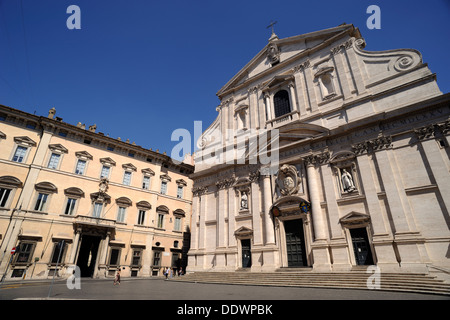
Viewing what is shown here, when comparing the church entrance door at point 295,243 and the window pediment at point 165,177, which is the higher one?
the window pediment at point 165,177

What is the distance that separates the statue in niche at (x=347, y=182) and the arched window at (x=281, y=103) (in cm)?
828

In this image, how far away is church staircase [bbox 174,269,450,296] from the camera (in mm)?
10664

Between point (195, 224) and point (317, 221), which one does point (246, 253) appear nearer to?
point (195, 224)

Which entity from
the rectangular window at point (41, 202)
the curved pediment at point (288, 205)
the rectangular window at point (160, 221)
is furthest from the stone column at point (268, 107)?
the rectangular window at point (41, 202)

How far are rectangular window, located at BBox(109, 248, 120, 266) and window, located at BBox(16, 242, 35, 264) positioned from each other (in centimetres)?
662

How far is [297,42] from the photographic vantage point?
75.8 feet

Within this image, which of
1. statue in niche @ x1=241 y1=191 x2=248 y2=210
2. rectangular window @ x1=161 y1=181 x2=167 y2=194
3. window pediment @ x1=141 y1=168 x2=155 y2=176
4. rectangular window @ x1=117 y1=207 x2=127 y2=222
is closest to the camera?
statue in niche @ x1=241 y1=191 x2=248 y2=210

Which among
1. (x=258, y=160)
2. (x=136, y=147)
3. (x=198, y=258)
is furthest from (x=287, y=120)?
(x=136, y=147)

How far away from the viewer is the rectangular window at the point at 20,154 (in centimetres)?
2187

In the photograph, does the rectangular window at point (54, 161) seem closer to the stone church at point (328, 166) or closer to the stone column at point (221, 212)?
the stone church at point (328, 166)

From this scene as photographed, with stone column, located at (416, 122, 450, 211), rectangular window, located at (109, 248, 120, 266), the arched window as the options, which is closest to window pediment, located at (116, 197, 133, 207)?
rectangular window, located at (109, 248, 120, 266)

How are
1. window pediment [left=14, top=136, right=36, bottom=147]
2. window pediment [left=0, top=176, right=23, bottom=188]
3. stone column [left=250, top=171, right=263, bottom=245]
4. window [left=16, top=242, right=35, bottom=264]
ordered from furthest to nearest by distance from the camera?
window pediment [left=14, top=136, right=36, bottom=147], window pediment [left=0, top=176, right=23, bottom=188], window [left=16, top=242, right=35, bottom=264], stone column [left=250, top=171, right=263, bottom=245]

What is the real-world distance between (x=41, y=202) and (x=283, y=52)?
27329mm

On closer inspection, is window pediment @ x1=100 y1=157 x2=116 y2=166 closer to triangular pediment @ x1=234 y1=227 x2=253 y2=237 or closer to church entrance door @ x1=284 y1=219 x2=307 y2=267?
triangular pediment @ x1=234 y1=227 x2=253 y2=237
